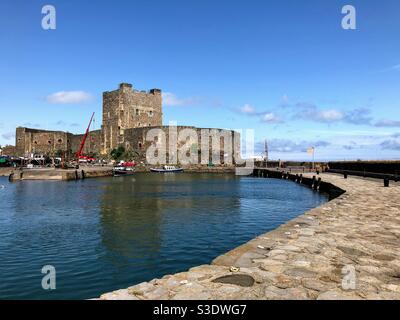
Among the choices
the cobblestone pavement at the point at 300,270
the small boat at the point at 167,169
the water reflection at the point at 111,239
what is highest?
the small boat at the point at 167,169

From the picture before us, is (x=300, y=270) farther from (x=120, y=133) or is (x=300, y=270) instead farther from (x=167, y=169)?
(x=120, y=133)

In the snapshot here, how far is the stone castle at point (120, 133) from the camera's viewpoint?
84.8 metres

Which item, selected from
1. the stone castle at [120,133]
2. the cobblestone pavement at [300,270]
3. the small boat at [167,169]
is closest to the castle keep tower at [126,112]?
the stone castle at [120,133]

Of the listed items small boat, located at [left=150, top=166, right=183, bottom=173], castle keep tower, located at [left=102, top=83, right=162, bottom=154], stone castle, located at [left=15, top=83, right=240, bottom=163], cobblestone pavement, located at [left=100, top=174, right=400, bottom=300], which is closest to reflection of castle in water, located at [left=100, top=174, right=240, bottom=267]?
cobblestone pavement, located at [left=100, top=174, right=400, bottom=300]

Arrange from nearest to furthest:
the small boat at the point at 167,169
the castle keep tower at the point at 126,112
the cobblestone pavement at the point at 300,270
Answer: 1. the cobblestone pavement at the point at 300,270
2. the small boat at the point at 167,169
3. the castle keep tower at the point at 126,112

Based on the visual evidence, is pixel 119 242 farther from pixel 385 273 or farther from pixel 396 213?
pixel 396 213

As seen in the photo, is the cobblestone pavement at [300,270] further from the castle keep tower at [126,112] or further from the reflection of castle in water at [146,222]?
the castle keep tower at [126,112]

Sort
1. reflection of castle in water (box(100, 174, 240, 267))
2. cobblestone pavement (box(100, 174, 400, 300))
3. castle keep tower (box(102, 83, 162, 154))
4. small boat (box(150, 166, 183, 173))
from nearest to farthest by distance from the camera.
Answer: cobblestone pavement (box(100, 174, 400, 300))
reflection of castle in water (box(100, 174, 240, 267))
small boat (box(150, 166, 183, 173))
castle keep tower (box(102, 83, 162, 154))

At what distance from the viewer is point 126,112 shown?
282 ft

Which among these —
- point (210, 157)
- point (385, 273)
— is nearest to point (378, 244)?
point (385, 273)

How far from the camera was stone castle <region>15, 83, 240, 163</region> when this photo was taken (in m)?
84.8

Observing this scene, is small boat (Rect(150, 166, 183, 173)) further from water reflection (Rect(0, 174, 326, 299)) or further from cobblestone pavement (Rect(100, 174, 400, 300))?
cobblestone pavement (Rect(100, 174, 400, 300))
